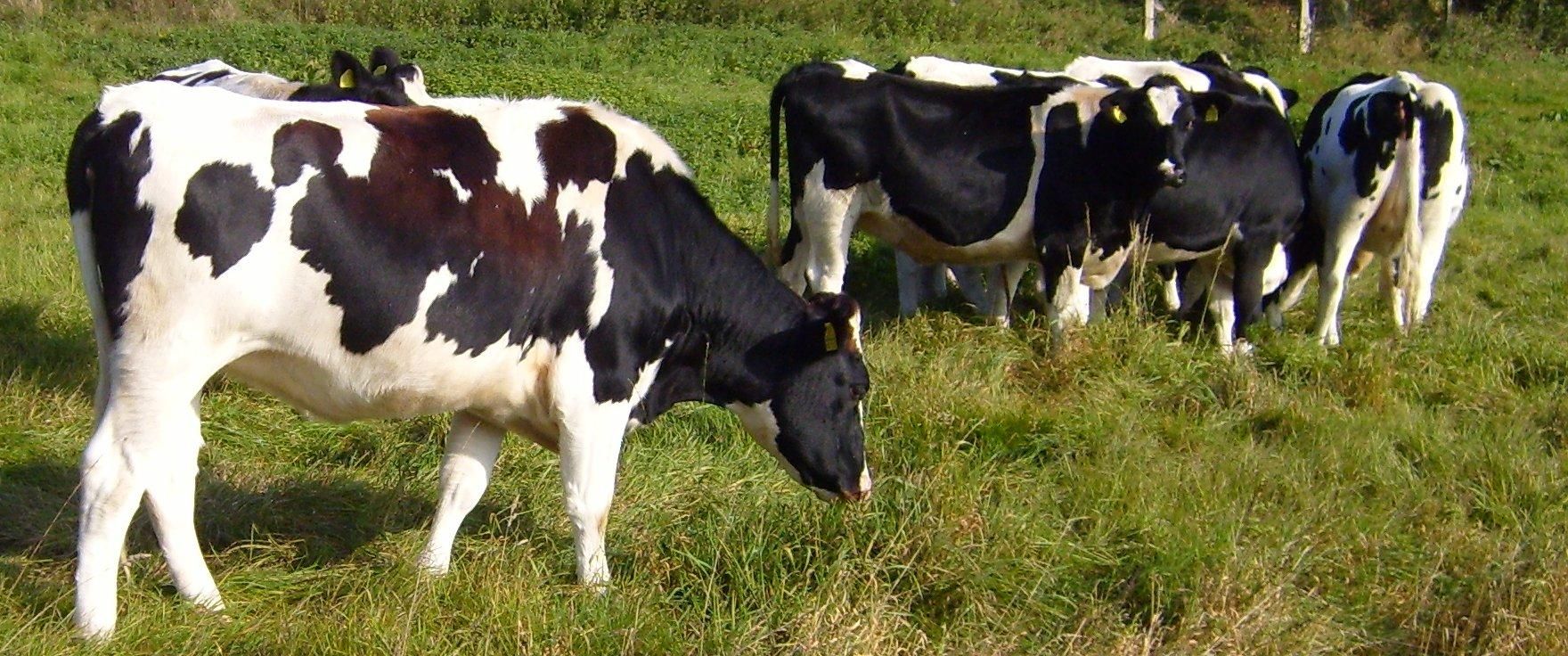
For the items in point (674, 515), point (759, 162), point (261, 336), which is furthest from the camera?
point (759, 162)

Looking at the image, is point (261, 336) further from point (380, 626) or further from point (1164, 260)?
point (1164, 260)

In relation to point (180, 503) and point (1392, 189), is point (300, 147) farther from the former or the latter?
point (1392, 189)

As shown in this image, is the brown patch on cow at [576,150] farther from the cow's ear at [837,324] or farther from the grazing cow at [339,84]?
the grazing cow at [339,84]

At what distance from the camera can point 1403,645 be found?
4.75 metres

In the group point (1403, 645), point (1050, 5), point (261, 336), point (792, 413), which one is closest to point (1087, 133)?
A: point (792, 413)

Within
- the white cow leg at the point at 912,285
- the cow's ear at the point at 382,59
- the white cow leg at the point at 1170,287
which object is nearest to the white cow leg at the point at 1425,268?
the white cow leg at the point at 1170,287

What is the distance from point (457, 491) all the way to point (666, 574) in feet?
2.48

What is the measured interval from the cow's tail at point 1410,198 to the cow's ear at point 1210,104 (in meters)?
1.07

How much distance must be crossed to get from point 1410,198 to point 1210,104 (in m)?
1.36

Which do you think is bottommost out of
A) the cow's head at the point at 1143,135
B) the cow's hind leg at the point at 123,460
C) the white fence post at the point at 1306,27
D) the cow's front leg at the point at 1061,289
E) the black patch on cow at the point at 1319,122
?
the white fence post at the point at 1306,27

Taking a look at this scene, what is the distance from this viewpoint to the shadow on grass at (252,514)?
16.2ft

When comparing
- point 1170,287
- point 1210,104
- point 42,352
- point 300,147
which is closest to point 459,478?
point 300,147

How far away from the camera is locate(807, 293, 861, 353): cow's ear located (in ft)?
17.5

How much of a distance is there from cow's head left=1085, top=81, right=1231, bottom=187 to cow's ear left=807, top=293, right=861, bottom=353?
3186 mm
